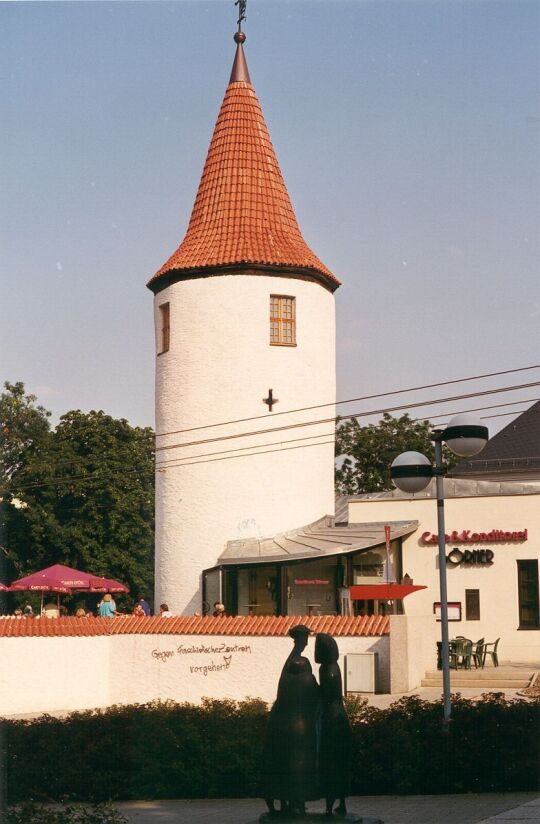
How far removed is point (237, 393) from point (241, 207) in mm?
6465

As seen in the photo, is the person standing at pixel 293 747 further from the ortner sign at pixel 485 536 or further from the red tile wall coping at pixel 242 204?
the red tile wall coping at pixel 242 204

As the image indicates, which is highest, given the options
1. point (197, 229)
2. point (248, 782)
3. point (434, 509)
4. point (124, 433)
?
point (197, 229)

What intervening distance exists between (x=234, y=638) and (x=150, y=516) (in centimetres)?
3370

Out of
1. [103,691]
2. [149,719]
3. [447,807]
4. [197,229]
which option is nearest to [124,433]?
[197,229]

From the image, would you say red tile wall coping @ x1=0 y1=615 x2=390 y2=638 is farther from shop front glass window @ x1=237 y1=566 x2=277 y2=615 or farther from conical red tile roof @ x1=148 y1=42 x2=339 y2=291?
conical red tile roof @ x1=148 y1=42 x2=339 y2=291

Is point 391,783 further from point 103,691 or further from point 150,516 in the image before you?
point 150,516

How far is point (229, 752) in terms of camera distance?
1494cm

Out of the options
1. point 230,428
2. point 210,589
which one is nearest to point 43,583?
point 210,589

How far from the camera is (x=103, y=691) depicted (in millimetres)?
26781

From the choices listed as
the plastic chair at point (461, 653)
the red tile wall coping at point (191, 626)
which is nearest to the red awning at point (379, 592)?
the red tile wall coping at point (191, 626)

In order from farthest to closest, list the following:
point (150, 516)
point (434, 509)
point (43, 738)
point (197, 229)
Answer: point (150, 516)
point (197, 229)
point (434, 509)
point (43, 738)

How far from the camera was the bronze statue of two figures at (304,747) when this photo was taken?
10.7m

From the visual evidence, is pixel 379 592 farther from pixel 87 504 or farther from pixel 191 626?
pixel 87 504

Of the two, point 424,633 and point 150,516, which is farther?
point 150,516
